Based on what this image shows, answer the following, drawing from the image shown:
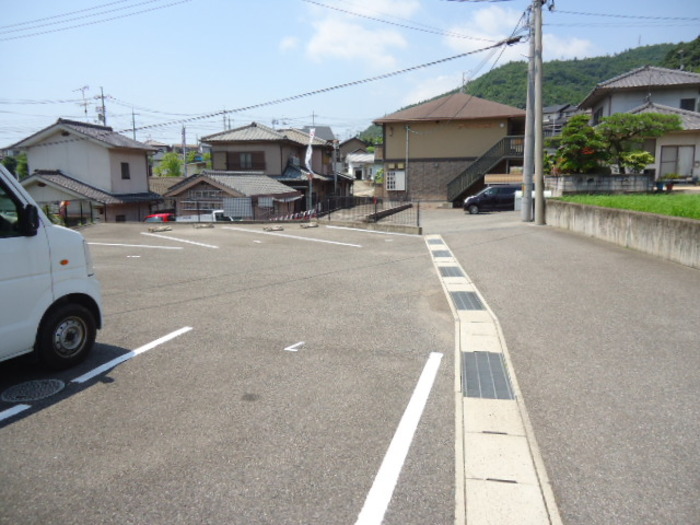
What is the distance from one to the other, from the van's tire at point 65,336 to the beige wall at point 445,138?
31554mm

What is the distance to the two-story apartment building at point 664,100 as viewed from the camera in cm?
2597

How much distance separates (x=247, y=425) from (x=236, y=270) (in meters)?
6.95

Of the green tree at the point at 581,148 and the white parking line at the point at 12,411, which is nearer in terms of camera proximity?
the white parking line at the point at 12,411

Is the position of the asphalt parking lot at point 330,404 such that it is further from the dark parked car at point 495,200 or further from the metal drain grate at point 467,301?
the dark parked car at point 495,200

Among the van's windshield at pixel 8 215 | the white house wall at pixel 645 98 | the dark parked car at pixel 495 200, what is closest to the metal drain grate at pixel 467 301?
the van's windshield at pixel 8 215

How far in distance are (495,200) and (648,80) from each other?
41.9ft

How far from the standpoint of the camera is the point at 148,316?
6.98 meters

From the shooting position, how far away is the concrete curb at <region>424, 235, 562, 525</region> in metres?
2.85

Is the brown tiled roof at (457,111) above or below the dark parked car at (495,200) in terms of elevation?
above

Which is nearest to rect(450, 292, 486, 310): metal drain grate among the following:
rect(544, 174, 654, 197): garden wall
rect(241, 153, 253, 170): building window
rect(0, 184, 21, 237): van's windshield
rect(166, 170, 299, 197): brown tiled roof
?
rect(0, 184, 21, 237): van's windshield

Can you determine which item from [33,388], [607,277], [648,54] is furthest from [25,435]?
[648,54]

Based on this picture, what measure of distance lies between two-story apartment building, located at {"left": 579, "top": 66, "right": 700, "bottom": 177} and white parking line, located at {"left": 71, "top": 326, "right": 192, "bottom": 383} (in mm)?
27520

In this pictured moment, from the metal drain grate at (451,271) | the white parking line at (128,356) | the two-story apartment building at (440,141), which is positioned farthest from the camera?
the two-story apartment building at (440,141)

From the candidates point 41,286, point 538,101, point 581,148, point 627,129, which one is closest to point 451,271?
point 41,286
